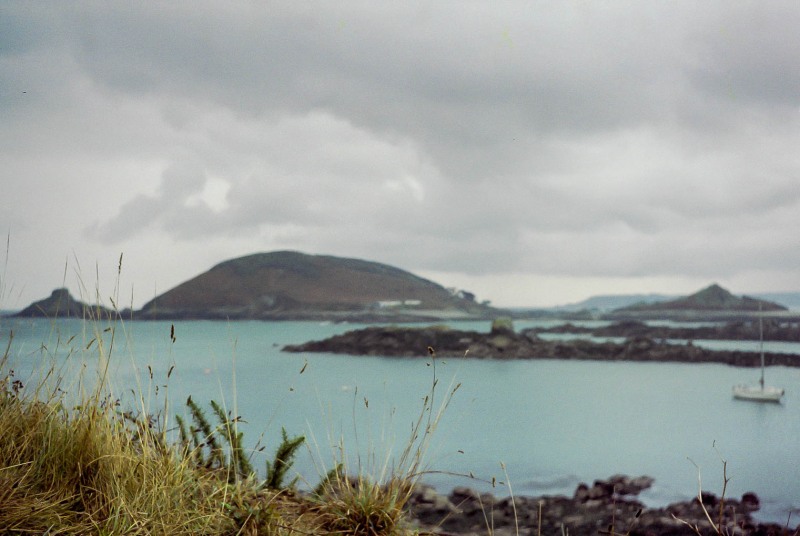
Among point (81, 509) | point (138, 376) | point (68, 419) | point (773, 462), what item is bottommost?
point (773, 462)

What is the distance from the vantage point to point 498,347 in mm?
33312

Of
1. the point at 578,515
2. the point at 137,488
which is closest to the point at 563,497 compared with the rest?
the point at 578,515

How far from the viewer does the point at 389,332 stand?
3397 centimetres

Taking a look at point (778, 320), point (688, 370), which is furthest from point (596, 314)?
point (688, 370)

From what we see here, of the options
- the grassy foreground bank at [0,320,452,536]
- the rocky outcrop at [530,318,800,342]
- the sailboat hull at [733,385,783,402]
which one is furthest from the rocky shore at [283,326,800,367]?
the grassy foreground bank at [0,320,452,536]

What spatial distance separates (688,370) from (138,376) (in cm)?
2986

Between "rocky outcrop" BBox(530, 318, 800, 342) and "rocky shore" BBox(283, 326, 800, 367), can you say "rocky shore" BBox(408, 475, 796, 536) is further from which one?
"rocky outcrop" BBox(530, 318, 800, 342)

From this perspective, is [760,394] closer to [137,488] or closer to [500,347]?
[500,347]

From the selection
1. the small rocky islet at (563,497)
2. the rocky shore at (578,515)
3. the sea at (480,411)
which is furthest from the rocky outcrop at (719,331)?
the rocky shore at (578,515)

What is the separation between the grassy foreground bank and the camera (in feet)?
8.00

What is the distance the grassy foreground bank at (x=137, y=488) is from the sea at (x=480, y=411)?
93 mm

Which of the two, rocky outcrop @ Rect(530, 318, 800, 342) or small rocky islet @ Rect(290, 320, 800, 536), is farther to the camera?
rocky outcrop @ Rect(530, 318, 800, 342)

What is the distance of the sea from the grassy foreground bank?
93mm

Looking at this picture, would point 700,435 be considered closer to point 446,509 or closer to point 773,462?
point 773,462
